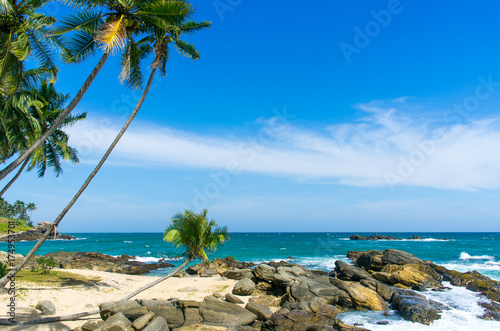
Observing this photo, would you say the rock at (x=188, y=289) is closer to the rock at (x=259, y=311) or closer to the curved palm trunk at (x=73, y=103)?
the rock at (x=259, y=311)

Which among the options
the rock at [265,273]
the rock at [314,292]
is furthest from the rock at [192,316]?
the rock at [265,273]

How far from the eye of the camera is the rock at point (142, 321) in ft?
35.8

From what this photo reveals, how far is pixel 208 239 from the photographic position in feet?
49.9

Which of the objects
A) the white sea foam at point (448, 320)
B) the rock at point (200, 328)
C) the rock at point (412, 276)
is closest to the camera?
the rock at point (200, 328)

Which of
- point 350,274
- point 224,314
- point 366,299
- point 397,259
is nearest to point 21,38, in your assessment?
point 224,314

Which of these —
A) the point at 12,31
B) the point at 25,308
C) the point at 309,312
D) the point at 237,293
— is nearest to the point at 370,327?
the point at 309,312

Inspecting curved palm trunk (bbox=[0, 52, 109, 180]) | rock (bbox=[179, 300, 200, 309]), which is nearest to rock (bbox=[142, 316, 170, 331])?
rock (bbox=[179, 300, 200, 309])

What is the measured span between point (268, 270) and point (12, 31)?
17927mm

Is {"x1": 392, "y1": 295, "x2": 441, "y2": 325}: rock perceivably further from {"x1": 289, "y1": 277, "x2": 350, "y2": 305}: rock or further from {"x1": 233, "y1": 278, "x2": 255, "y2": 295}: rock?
{"x1": 233, "y1": 278, "x2": 255, "y2": 295}: rock

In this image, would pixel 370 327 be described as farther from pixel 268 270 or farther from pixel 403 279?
pixel 403 279

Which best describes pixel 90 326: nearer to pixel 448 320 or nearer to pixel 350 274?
pixel 448 320

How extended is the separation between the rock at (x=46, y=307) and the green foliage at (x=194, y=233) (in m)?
5.04

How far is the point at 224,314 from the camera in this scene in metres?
13.4

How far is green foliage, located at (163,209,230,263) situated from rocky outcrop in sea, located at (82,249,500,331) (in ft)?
8.01
